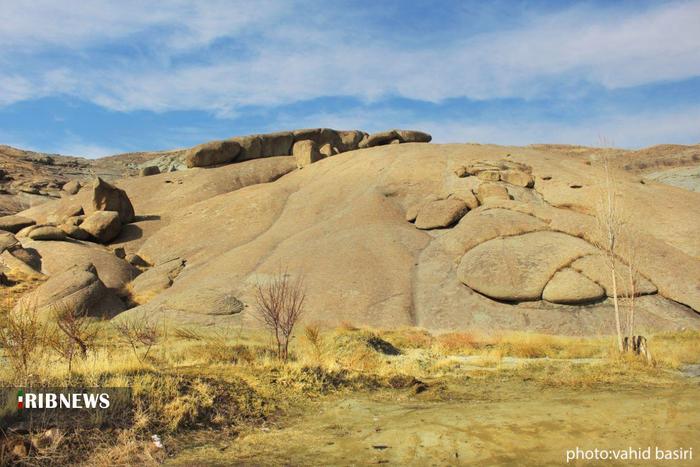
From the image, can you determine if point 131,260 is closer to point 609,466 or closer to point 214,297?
point 214,297

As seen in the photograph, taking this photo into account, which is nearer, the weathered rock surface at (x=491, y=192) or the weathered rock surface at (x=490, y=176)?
the weathered rock surface at (x=491, y=192)

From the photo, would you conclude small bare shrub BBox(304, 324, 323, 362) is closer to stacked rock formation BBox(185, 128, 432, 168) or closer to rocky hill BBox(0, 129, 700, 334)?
rocky hill BBox(0, 129, 700, 334)

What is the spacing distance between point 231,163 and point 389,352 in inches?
1385

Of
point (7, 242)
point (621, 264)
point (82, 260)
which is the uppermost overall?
point (7, 242)

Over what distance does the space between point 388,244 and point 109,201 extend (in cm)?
2098

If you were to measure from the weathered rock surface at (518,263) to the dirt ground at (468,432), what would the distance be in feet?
39.5

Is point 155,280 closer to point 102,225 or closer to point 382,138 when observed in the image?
point 102,225

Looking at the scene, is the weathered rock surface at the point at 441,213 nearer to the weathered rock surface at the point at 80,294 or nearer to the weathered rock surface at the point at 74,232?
the weathered rock surface at the point at 80,294

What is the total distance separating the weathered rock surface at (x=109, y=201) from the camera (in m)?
37.9

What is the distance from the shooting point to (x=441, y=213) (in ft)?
95.8

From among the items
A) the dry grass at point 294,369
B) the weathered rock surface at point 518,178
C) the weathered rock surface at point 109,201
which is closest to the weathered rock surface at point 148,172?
the weathered rock surface at point 109,201

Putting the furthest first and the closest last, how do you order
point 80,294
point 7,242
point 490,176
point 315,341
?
point 7,242, point 490,176, point 80,294, point 315,341

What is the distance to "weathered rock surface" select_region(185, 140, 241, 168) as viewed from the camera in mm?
48406

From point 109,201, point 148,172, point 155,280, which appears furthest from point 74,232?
point 148,172
